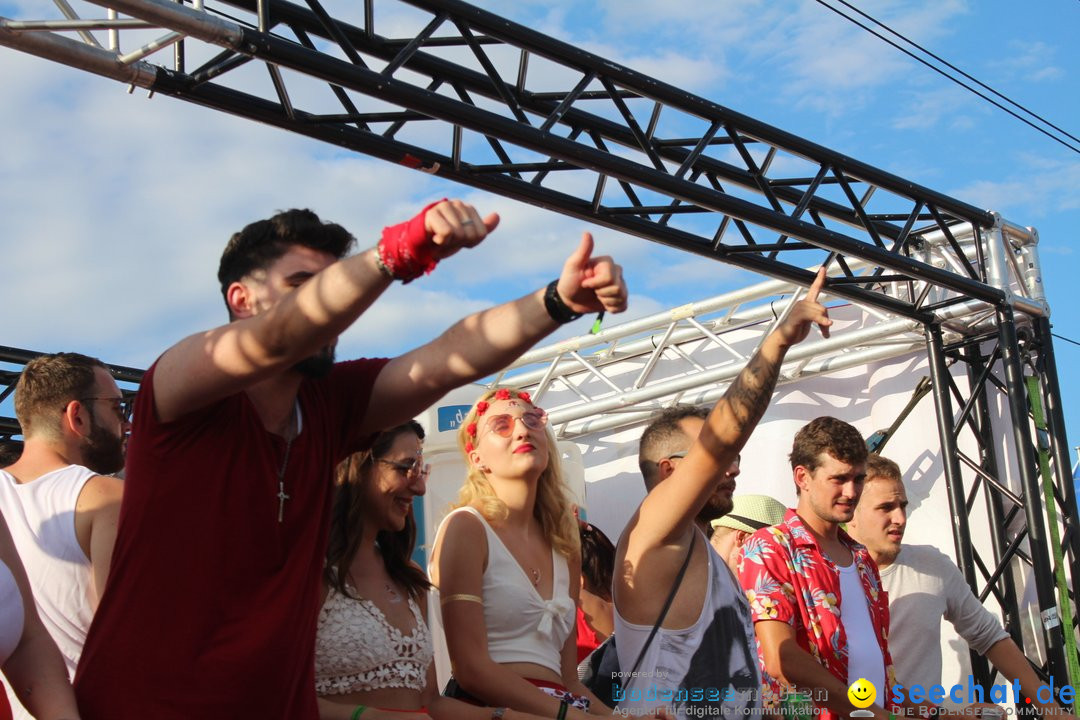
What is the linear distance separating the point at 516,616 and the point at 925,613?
94.1 inches

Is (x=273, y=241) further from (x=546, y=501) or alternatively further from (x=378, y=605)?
(x=546, y=501)

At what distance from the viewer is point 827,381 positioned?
8.29 m

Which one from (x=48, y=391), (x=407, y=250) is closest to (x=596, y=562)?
(x=48, y=391)

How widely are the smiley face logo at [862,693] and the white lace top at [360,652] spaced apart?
59.5 inches

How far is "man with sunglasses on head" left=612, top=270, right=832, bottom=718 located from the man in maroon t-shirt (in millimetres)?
1130

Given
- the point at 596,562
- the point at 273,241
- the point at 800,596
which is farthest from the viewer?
the point at 596,562

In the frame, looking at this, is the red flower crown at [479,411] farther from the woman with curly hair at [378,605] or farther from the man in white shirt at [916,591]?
the man in white shirt at [916,591]

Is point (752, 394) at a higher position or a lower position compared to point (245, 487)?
higher

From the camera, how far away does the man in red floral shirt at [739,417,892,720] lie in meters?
3.79

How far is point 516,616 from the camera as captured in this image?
10.8 ft

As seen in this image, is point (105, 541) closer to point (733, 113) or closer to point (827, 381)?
point (733, 113)

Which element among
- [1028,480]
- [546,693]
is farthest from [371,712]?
[1028,480]

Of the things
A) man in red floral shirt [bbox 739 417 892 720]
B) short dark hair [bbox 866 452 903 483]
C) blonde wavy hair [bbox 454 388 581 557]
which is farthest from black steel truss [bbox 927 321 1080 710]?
blonde wavy hair [bbox 454 388 581 557]

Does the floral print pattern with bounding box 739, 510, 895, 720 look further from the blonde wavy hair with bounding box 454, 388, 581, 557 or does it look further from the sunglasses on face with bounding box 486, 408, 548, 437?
the sunglasses on face with bounding box 486, 408, 548, 437
